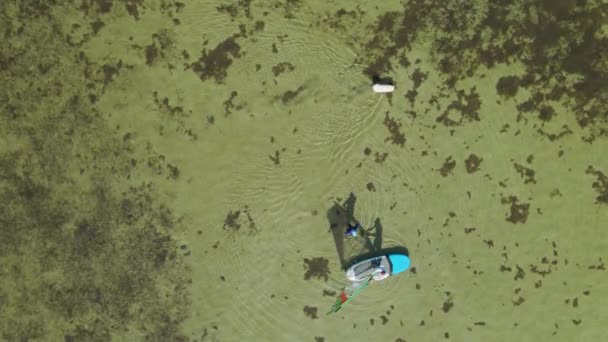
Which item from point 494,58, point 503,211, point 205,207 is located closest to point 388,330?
point 503,211

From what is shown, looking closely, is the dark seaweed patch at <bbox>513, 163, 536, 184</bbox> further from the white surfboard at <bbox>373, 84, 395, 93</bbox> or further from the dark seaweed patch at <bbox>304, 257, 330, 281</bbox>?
the dark seaweed patch at <bbox>304, 257, 330, 281</bbox>

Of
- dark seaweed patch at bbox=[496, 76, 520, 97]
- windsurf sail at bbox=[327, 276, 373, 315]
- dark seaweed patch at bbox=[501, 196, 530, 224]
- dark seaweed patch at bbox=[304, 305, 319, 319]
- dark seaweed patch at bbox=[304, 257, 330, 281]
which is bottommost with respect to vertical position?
dark seaweed patch at bbox=[304, 305, 319, 319]

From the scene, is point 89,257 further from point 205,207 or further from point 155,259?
point 205,207

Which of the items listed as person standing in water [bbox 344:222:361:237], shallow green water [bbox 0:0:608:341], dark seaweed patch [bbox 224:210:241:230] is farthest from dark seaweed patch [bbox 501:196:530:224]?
dark seaweed patch [bbox 224:210:241:230]

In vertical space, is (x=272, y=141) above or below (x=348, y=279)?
above

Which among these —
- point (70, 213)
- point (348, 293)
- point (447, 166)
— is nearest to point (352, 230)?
point (348, 293)

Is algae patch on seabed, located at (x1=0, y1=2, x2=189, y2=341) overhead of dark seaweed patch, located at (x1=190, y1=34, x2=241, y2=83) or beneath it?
beneath

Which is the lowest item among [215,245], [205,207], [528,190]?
[215,245]
